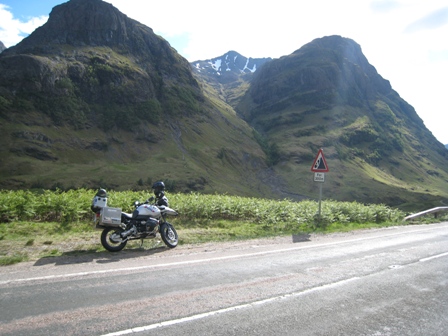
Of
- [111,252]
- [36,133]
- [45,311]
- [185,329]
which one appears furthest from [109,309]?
[36,133]

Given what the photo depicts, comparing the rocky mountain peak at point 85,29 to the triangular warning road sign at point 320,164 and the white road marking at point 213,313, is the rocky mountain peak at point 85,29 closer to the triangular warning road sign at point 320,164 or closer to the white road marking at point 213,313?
the triangular warning road sign at point 320,164

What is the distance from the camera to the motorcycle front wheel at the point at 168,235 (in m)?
10.2

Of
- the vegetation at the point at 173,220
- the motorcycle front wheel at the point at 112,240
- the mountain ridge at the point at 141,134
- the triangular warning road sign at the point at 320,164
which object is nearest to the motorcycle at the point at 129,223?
the motorcycle front wheel at the point at 112,240

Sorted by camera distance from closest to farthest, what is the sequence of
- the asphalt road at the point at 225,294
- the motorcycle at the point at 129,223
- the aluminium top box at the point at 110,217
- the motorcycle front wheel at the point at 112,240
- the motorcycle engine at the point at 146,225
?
the asphalt road at the point at 225,294 < the aluminium top box at the point at 110,217 < the motorcycle at the point at 129,223 < the motorcycle front wheel at the point at 112,240 < the motorcycle engine at the point at 146,225

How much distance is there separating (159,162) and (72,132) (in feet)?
98.3

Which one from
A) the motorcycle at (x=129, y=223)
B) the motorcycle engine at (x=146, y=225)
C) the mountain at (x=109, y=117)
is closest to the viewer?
the motorcycle at (x=129, y=223)

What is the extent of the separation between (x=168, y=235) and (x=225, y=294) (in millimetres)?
4711

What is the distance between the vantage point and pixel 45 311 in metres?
5.06

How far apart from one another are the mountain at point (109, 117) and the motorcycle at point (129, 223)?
7597 cm

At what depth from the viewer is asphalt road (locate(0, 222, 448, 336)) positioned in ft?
15.8

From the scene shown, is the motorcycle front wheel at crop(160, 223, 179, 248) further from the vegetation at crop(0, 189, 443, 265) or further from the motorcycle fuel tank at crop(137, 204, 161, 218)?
the vegetation at crop(0, 189, 443, 265)

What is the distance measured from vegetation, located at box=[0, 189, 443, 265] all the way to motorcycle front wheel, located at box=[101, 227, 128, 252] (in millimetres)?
500

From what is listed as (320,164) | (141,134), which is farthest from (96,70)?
(320,164)

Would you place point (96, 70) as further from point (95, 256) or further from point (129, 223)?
point (95, 256)
